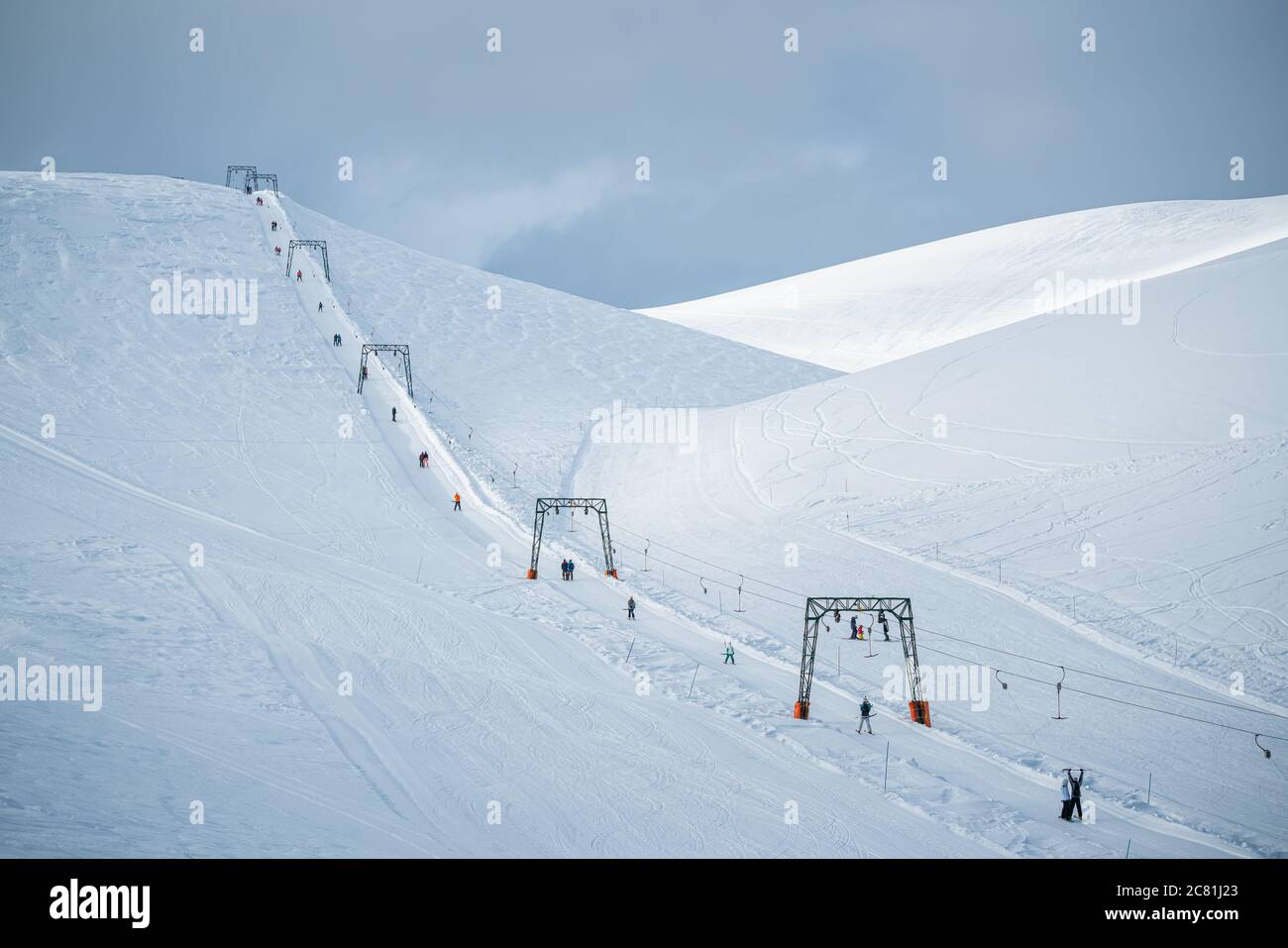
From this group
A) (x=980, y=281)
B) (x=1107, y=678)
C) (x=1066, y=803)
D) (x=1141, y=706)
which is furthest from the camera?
(x=980, y=281)

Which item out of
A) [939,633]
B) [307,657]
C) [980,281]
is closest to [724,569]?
[939,633]

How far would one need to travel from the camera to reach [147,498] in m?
33.3

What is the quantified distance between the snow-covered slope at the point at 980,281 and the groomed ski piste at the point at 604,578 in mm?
20580

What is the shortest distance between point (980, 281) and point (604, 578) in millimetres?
72453

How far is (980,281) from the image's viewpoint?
90438 millimetres

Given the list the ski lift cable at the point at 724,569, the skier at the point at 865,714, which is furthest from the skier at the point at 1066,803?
the ski lift cable at the point at 724,569

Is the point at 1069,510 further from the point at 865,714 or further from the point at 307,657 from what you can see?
the point at 307,657

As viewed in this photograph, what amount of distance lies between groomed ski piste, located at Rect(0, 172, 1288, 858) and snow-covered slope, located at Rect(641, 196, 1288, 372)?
20.6m

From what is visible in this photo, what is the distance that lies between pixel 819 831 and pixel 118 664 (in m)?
14.8

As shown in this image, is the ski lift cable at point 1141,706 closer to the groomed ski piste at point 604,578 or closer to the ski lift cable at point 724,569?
the groomed ski piste at point 604,578

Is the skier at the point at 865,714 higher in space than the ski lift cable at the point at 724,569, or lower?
lower

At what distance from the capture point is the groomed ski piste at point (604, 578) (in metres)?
15.4

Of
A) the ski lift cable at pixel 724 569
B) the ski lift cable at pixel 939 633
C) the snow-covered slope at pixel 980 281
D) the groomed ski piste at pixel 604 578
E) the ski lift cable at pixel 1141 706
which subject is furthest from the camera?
the snow-covered slope at pixel 980 281
